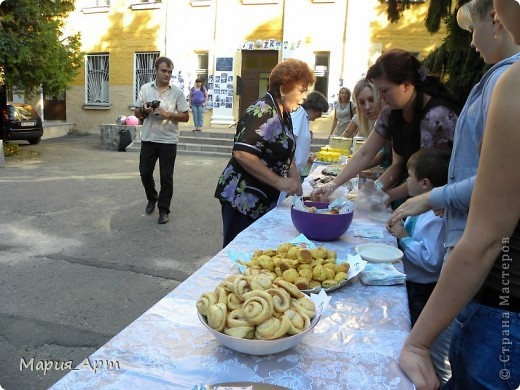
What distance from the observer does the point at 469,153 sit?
1.36 meters

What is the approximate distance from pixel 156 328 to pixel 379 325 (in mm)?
647

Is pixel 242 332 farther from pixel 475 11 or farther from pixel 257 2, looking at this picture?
pixel 257 2

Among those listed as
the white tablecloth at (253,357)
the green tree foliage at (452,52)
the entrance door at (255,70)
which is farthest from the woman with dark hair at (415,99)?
the entrance door at (255,70)

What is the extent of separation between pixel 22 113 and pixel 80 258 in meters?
10.5

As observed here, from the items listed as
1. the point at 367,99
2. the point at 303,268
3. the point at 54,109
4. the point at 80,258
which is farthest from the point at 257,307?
the point at 54,109

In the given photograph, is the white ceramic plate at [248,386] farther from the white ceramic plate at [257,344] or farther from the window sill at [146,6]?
the window sill at [146,6]

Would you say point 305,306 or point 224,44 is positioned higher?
point 224,44

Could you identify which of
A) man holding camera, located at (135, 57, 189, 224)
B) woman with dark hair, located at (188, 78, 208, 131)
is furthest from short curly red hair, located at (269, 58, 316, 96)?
woman with dark hair, located at (188, 78, 208, 131)

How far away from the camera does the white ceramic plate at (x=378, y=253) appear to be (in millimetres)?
1744

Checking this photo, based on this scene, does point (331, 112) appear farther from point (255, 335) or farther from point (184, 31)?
point (255, 335)

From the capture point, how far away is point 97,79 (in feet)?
59.8

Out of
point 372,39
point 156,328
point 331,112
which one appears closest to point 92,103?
point 331,112

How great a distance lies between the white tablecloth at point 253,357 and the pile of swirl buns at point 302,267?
0.08 metres

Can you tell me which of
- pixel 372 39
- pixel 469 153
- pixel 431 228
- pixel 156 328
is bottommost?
pixel 156 328
